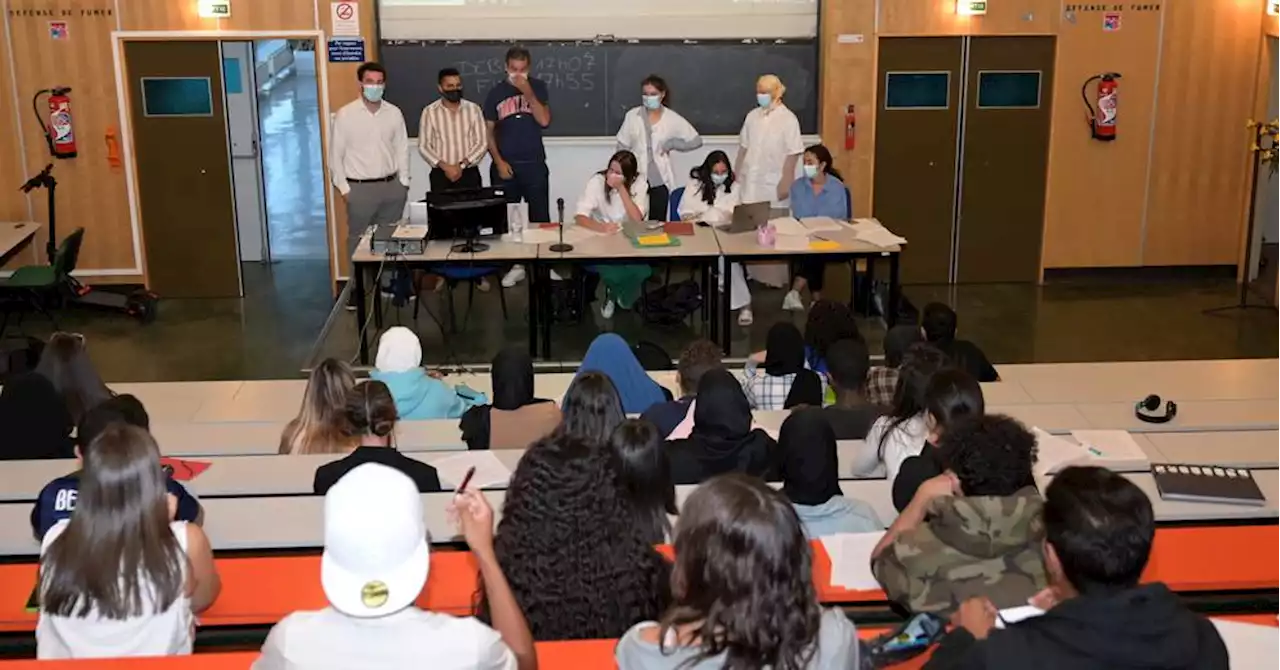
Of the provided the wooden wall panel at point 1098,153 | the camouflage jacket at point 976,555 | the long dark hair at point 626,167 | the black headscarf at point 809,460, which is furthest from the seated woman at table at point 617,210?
the camouflage jacket at point 976,555

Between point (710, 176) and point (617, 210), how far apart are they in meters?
0.68

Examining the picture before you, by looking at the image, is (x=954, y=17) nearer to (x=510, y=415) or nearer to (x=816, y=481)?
(x=510, y=415)

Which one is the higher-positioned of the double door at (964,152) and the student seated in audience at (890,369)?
the double door at (964,152)

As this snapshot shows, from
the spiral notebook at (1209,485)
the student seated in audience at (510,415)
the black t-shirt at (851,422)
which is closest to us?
the spiral notebook at (1209,485)

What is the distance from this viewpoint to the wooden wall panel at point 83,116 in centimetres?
997

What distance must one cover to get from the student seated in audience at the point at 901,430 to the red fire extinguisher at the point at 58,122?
24.2 ft

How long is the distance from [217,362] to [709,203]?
3.45 meters

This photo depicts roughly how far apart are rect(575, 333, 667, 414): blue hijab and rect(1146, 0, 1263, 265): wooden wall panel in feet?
20.9

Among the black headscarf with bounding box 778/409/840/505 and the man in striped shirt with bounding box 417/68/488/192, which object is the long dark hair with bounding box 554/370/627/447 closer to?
the black headscarf with bounding box 778/409/840/505

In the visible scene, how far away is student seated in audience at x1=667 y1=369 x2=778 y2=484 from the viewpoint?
4.68 meters

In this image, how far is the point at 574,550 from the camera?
3150 mm

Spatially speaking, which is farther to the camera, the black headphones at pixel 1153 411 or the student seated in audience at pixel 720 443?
the black headphones at pixel 1153 411

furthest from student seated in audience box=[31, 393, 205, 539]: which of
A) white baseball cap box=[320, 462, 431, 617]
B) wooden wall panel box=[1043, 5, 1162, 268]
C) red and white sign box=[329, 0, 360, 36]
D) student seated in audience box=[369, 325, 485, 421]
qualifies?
wooden wall panel box=[1043, 5, 1162, 268]

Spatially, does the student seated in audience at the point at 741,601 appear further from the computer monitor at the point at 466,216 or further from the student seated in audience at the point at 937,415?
the computer monitor at the point at 466,216
